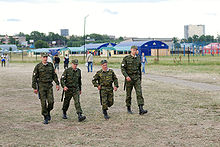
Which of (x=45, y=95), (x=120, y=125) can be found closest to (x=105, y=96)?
(x=120, y=125)

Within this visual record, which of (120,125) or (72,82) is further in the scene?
(72,82)

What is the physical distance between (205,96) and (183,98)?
1.08 meters

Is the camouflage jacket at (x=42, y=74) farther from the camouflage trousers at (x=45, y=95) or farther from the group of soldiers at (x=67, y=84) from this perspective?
the camouflage trousers at (x=45, y=95)

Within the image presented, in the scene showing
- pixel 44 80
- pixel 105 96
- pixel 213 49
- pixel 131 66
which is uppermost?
pixel 213 49

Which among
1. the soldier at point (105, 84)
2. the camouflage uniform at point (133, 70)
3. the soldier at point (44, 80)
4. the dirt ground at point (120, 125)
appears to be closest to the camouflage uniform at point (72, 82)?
the soldier at point (44, 80)

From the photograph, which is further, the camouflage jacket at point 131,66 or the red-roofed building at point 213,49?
the red-roofed building at point 213,49

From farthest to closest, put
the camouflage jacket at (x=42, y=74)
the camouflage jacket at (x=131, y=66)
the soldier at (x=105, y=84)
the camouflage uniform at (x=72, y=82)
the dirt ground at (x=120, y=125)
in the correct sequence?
the camouflage jacket at (x=131, y=66)
the soldier at (x=105, y=84)
the camouflage uniform at (x=72, y=82)
the camouflage jacket at (x=42, y=74)
the dirt ground at (x=120, y=125)

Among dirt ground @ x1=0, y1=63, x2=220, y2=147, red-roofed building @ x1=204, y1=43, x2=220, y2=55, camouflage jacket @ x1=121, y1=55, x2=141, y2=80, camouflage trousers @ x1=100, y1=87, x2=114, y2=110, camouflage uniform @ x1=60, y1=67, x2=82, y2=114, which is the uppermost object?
red-roofed building @ x1=204, y1=43, x2=220, y2=55

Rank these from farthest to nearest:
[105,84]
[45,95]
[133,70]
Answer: [133,70] < [105,84] < [45,95]

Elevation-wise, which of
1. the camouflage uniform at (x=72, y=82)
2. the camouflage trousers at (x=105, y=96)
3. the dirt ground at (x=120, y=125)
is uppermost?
the camouflage uniform at (x=72, y=82)

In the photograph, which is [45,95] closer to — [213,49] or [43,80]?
[43,80]

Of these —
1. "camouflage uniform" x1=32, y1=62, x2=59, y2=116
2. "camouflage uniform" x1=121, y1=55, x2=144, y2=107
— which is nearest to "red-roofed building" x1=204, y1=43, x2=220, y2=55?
"camouflage uniform" x1=121, y1=55, x2=144, y2=107

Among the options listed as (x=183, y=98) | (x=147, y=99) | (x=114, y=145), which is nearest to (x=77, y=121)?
(x=114, y=145)

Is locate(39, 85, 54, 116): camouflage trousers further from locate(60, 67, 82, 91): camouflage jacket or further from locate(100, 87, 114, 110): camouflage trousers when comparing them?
locate(100, 87, 114, 110): camouflage trousers
